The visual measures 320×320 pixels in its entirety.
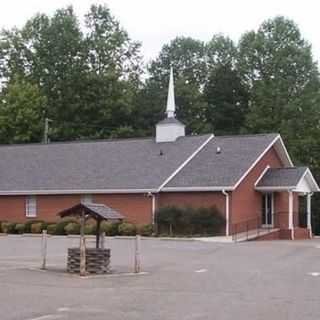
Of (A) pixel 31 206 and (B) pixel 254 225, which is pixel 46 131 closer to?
(A) pixel 31 206

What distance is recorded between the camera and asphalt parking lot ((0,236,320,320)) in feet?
44.0

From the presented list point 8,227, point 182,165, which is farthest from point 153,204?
point 8,227

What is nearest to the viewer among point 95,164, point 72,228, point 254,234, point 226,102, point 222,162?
point 72,228

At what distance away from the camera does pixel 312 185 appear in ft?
146

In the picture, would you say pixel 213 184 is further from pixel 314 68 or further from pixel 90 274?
pixel 314 68

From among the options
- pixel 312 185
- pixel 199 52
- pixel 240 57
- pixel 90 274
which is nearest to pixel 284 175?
pixel 312 185

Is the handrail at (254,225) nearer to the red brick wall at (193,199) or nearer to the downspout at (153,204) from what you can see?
the red brick wall at (193,199)

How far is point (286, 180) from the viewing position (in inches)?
1650

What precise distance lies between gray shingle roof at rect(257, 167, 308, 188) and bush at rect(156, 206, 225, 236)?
430 centimetres

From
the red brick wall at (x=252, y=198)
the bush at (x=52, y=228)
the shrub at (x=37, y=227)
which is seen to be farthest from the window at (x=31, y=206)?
the red brick wall at (x=252, y=198)

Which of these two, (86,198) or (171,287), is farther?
(86,198)

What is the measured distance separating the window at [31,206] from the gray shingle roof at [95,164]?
0.81 meters

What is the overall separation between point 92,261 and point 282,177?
76.7 ft

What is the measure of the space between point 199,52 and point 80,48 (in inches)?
594
